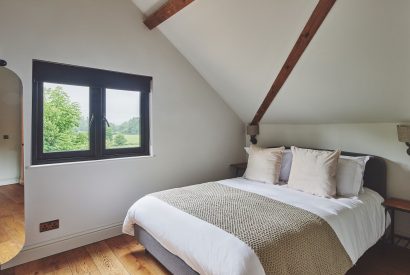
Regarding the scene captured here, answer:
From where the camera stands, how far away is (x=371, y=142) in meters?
2.73

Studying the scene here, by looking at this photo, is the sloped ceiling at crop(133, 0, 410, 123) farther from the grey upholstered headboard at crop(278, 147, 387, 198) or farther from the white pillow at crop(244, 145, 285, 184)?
the white pillow at crop(244, 145, 285, 184)

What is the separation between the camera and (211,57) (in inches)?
120

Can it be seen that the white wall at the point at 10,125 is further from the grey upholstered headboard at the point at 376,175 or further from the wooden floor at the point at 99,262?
the grey upholstered headboard at the point at 376,175

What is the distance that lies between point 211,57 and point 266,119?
1.26 meters

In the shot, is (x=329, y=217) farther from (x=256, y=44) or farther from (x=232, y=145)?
(x=232, y=145)

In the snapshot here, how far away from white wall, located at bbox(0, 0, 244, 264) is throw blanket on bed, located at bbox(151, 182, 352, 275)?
831 millimetres

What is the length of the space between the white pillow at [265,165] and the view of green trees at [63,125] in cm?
169

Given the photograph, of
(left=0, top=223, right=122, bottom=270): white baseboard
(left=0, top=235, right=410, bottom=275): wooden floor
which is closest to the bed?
(left=0, top=235, right=410, bottom=275): wooden floor

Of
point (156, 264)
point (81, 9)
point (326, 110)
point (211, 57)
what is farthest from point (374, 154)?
point (81, 9)

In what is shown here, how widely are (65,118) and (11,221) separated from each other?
3.35 feet

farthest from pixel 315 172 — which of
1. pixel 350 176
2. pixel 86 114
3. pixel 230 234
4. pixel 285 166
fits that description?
pixel 86 114

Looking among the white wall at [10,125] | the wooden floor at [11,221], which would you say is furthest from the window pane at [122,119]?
the wooden floor at [11,221]

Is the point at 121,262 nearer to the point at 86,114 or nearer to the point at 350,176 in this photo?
the point at 86,114

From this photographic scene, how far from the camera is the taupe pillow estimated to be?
2.41 m
